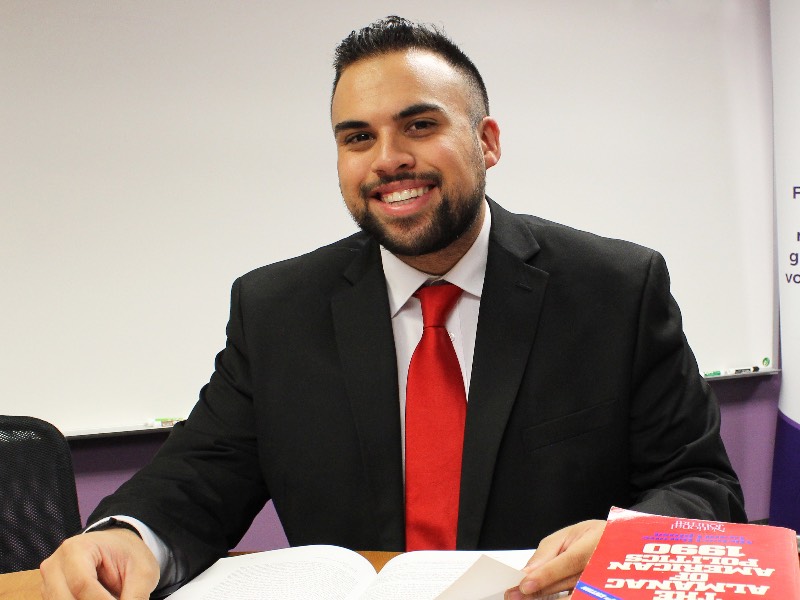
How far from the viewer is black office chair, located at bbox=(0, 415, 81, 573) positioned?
4.99 feet

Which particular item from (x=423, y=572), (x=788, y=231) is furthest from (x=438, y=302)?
(x=788, y=231)

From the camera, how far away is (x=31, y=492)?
1.53 m

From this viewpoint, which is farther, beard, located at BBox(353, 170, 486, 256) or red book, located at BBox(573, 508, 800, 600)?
beard, located at BBox(353, 170, 486, 256)

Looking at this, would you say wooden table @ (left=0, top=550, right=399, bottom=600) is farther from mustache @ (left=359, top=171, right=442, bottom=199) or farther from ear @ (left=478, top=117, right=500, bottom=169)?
ear @ (left=478, top=117, right=500, bottom=169)

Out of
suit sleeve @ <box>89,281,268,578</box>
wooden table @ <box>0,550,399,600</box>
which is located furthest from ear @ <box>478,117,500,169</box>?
wooden table @ <box>0,550,399,600</box>

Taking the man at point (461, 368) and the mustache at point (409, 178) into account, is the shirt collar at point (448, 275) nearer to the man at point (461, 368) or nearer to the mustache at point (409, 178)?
the man at point (461, 368)

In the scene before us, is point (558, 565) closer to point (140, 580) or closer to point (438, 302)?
point (140, 580)

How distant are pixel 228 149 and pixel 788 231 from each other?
1.94 metres

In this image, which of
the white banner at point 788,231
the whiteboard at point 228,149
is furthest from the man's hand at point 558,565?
the white banner at point 788,231

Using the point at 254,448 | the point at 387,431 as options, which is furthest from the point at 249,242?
the point at 387,431

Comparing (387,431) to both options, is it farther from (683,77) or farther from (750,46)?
(750,46)

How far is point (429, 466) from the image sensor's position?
139cm

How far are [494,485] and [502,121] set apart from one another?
1704 mm

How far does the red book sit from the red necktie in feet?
1.66
